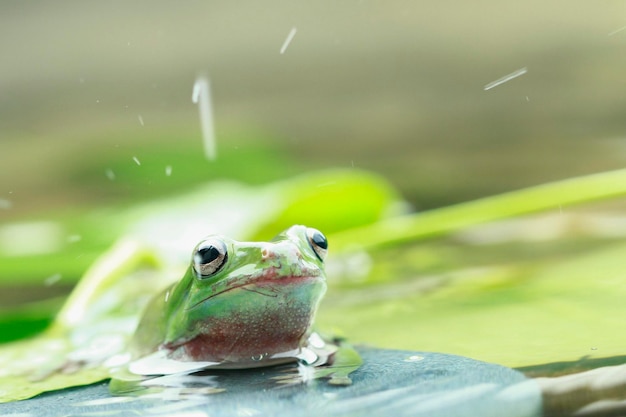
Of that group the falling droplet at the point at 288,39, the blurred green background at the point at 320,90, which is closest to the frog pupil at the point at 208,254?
the blurred green background at the point at 320,90

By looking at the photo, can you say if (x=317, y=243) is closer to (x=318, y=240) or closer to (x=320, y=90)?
(x=318, y=240)

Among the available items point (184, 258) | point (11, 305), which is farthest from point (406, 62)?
point (11, 305)

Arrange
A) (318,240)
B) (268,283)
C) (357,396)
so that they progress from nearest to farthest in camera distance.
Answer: (357,396) < (268,283) < (318,240)

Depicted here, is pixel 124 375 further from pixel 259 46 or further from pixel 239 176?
pixel 259 46

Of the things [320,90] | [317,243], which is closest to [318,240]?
[317,243]

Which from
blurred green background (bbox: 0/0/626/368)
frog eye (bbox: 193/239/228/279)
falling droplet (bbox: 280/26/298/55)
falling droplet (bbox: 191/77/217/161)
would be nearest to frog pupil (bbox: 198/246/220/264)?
frog eye (bbox: 193/239/228/279)

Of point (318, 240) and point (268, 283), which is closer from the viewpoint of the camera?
point (268, 283)
